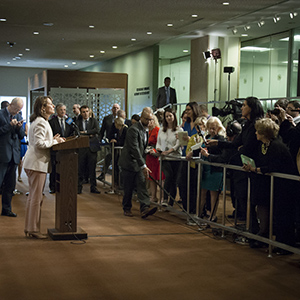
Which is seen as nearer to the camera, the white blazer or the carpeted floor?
the carpeted floor

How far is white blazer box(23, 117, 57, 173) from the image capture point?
5.93 meters

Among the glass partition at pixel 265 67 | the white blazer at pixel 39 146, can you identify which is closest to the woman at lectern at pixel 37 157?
the white blazer at pixel 39 146

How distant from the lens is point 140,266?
4.98 meters

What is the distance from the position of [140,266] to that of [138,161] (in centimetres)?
267

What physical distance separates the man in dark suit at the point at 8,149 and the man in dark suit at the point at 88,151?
2700 millimetres

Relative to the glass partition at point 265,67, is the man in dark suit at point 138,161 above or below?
below

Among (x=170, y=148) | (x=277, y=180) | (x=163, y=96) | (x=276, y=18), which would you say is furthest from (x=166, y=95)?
(x=277, y=180)

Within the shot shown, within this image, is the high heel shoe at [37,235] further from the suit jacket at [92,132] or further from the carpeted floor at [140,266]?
the suit jacket at [92,132]

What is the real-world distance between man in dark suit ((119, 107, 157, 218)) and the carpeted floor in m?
0.67

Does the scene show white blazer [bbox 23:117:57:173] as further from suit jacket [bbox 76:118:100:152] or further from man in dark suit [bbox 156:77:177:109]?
man in dark suit [bbox 156:77:177:109]

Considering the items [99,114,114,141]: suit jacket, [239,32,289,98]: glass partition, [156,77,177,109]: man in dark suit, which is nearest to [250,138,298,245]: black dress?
[99,114,114,141]: suit jacket

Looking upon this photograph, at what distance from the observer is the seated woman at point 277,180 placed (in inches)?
210

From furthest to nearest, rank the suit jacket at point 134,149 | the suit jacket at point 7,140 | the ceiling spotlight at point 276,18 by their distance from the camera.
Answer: the ceiling spotlight at point 276,18
the suit jacket at point 134,149
the suit jacket at point 7,140

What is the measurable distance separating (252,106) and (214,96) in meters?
9.79
